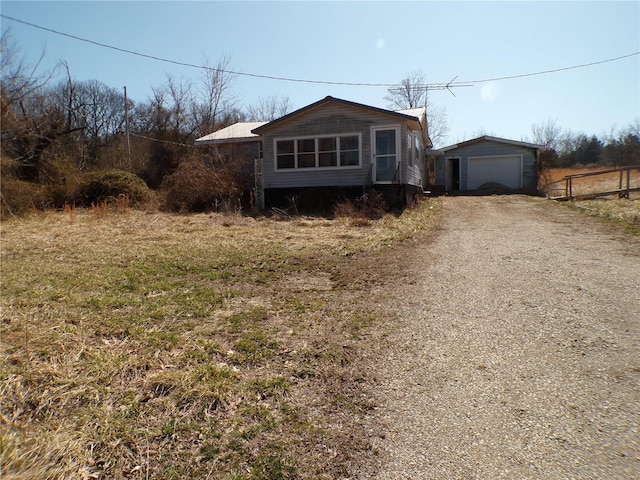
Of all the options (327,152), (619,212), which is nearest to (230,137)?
(327,152)

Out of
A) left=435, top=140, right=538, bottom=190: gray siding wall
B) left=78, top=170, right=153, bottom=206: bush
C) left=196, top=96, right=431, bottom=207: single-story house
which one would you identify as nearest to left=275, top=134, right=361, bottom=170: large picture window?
left=196, top=96, right=431, bottom=207: single-story house

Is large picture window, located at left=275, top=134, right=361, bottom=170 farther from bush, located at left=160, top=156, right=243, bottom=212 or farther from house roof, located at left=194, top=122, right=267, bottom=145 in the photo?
house roof, located at left=194, top=122, right=267, bottom=145

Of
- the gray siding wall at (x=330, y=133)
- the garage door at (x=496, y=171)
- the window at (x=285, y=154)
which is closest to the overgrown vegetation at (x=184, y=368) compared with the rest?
the gray siding wall at (x=330, y=133)

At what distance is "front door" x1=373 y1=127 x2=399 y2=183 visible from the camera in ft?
48.7

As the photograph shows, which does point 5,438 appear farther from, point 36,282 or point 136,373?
point 36,282

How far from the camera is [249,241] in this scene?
8.83 m

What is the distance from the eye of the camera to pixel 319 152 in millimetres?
15648

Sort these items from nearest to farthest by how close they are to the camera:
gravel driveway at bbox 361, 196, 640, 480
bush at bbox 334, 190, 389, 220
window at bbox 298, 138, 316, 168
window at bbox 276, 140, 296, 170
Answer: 1. gravel driveway at bbox 361, 196, 640, 480
2. bush at bbox 334, 190, 389, 220
3. window at bbox 298, 138, 316, 168
4. window at bbox 276, 140, 296, 170

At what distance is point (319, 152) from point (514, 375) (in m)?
13.6

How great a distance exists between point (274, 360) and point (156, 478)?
1321mm

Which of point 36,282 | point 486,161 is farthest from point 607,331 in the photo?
point 486,161

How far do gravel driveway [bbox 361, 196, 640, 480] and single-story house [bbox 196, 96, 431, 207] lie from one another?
30.5 feet

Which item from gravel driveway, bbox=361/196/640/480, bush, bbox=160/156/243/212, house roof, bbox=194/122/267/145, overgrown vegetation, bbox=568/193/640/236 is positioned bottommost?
gravel driveway, bbox=361/196/640/480

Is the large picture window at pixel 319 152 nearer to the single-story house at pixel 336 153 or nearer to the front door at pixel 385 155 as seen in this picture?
the single-story house at pixel 336 153
